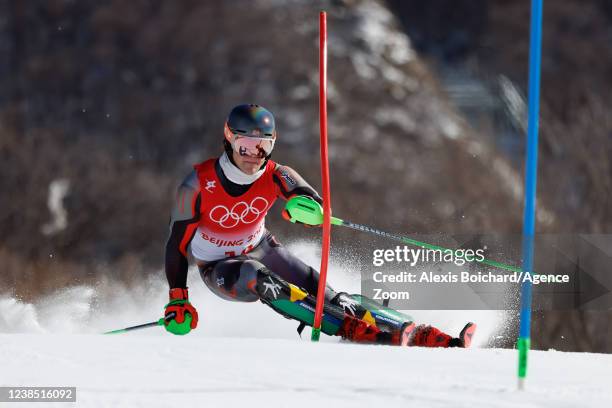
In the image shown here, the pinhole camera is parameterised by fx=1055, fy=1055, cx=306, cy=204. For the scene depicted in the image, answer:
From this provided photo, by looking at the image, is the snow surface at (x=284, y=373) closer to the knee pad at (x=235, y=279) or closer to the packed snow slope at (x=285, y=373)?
the packed snow slope at (x=285, y=373)

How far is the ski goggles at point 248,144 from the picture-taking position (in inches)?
245

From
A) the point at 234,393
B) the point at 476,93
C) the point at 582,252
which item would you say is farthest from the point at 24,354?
the point at 476,93

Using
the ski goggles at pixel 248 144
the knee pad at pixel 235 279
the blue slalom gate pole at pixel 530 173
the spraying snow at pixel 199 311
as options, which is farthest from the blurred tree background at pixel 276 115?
the blue slalom gate pole at pixel 530 173

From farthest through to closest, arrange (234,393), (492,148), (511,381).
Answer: (492,148)
(511,381)
(234,393)

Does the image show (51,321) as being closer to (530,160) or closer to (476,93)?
(530,160)

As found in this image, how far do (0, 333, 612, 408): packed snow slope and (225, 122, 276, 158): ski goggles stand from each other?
1.23 m

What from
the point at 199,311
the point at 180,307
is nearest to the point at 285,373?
the point at 180,307

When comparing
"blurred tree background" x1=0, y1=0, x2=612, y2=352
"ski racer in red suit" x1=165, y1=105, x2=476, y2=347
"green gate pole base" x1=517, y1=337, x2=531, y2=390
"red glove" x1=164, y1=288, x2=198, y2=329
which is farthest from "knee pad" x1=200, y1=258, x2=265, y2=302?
"blurred tree background" x1=0, y1=0, x2=612, y2=352

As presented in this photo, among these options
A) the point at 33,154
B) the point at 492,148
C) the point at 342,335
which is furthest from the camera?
the point at 492,148

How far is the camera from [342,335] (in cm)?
623

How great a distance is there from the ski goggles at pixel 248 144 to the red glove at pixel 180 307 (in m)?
0.93

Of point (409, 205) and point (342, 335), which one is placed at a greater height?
point (409, 205)

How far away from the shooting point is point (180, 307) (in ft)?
20.7

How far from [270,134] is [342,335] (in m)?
1.26
